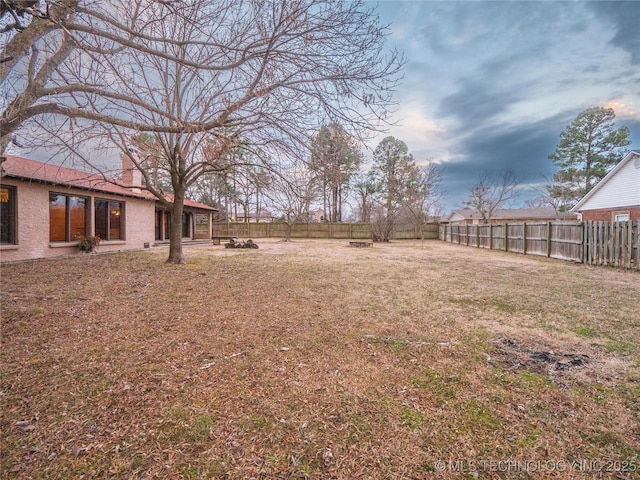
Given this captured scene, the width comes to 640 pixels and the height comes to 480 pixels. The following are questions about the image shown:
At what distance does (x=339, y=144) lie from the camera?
4797mm

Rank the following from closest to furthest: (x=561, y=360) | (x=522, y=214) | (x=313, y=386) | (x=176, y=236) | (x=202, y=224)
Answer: (x=313, y=386) < (x=561, y=360) < (x=176, y=236) < (x=202, y=224) < (x=522, y=214)

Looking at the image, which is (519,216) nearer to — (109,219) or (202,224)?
(202,224)

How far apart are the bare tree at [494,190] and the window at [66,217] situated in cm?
2833

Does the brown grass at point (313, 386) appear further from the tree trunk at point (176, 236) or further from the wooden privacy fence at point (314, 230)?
the wooden privacy fence at point (314, 230)

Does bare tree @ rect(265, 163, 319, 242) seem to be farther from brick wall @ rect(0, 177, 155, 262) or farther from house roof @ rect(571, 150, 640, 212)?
house roof @ rect(571, 150, 640, 212)

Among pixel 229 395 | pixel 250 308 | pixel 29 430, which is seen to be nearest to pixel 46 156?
pixel 250 308

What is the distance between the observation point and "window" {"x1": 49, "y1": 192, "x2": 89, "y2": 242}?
30.5ft

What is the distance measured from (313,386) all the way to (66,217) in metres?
11.7

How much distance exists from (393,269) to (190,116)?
20.4 ft

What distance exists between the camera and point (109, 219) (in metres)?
11.6

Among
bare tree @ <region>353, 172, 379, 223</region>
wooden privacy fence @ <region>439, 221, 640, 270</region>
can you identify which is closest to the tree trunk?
wooden privacy fence @ <region>439, 221, 640, 270</region>

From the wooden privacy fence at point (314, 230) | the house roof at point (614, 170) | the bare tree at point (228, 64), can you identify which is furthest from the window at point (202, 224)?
the house roof at point (614, 170)

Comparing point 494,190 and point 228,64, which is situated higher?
point 494,190

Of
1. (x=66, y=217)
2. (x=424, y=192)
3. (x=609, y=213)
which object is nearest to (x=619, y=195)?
(x=609, y=213)
